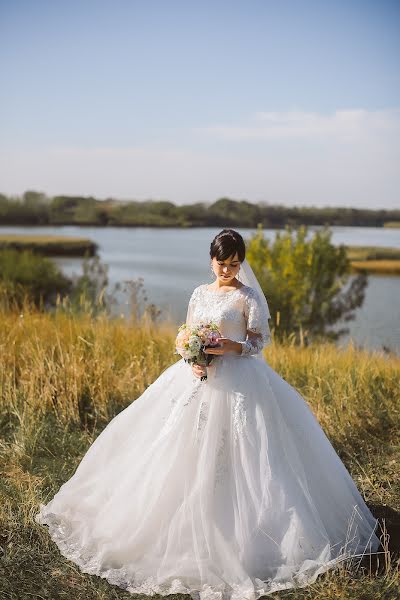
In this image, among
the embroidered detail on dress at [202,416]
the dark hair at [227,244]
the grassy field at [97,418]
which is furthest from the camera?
the dark hair at [227,244]

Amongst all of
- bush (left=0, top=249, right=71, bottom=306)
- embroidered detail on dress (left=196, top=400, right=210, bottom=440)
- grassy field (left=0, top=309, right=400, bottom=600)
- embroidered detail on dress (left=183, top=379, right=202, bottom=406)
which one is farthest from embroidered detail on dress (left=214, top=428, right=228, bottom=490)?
bush (left=0, top=249, right=71, bottom=306)

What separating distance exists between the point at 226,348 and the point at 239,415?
1.32 ft

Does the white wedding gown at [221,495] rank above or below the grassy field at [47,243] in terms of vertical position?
below

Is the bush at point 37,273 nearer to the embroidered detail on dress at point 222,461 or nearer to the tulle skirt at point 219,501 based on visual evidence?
the tulle skirt at point 219,501

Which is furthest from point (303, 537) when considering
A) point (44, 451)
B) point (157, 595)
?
point (44, 451)

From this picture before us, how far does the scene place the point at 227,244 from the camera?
3.87 metres

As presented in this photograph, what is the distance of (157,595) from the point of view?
11.3ft

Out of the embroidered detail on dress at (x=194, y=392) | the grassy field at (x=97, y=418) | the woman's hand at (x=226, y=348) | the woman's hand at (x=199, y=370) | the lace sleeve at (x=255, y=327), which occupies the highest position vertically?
the lace sleeve at (x=255, y=327)

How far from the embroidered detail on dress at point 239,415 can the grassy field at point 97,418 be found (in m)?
0.89

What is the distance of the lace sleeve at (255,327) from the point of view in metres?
3.81

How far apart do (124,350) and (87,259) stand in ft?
20.9

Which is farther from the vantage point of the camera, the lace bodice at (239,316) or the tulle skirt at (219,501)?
the lace bodice at (239,316)

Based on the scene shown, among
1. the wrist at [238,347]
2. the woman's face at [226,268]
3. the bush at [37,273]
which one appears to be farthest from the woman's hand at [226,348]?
the bush at [37,273]

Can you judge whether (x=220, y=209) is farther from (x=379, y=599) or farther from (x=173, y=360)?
(x=379, y=599)
